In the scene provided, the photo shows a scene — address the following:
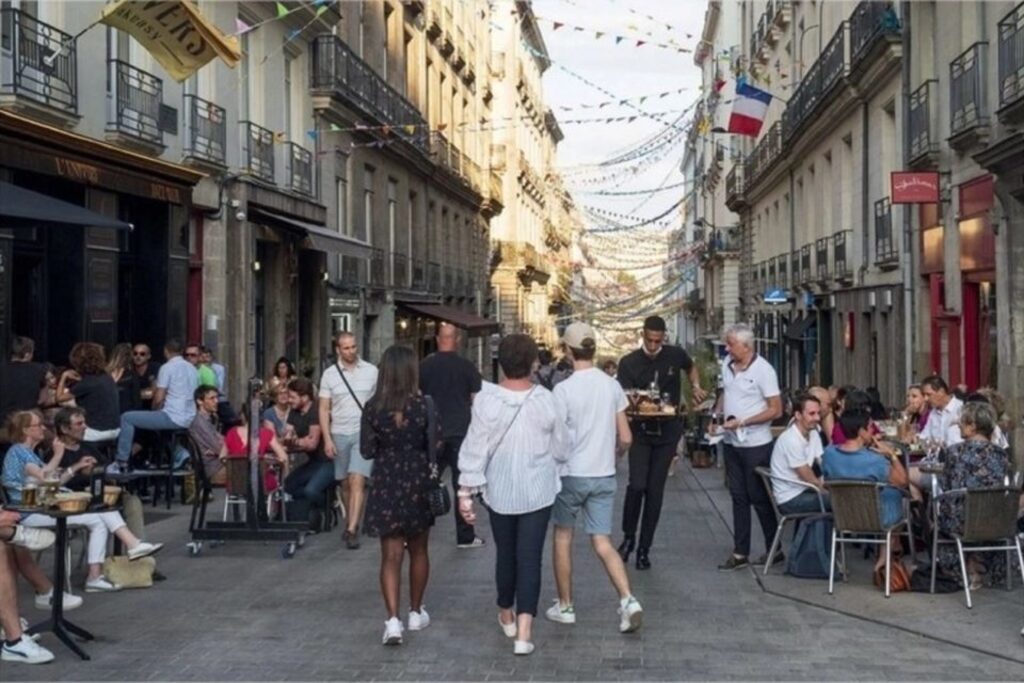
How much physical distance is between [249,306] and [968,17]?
11343 mm

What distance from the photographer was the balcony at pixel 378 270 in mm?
31547

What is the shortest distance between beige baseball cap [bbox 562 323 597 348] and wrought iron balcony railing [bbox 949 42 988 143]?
980 cm

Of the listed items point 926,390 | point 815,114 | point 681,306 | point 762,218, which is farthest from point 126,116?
point 681,306

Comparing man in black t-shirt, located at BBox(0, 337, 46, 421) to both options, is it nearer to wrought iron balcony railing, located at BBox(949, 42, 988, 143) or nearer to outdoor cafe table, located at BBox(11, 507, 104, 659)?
outdoor cafe table, located at BBox(11, 507, 104, 659)

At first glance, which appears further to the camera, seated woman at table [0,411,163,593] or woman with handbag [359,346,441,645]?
seated woman at table [0,411,163,593]

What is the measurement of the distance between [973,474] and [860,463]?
770 mm

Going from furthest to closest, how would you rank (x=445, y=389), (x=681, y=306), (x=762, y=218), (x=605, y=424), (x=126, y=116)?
(x=681, y=306), (x=762, y=218), (x=126, y=116), (x=445, y=389), (x=605, y=424)

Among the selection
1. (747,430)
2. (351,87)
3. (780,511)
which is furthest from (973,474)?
(351,87)

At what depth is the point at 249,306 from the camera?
22125 mm

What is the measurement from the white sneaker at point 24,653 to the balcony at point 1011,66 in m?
11.9

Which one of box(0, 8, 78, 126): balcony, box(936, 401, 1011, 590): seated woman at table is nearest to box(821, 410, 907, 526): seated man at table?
box(936, 401, 1011, 590): seated woman at table

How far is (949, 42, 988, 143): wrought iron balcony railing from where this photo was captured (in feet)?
57.3

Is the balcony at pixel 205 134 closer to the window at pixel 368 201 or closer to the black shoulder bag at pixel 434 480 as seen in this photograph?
the window at pixel 368 201

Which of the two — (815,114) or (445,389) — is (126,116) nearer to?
(445,389)
